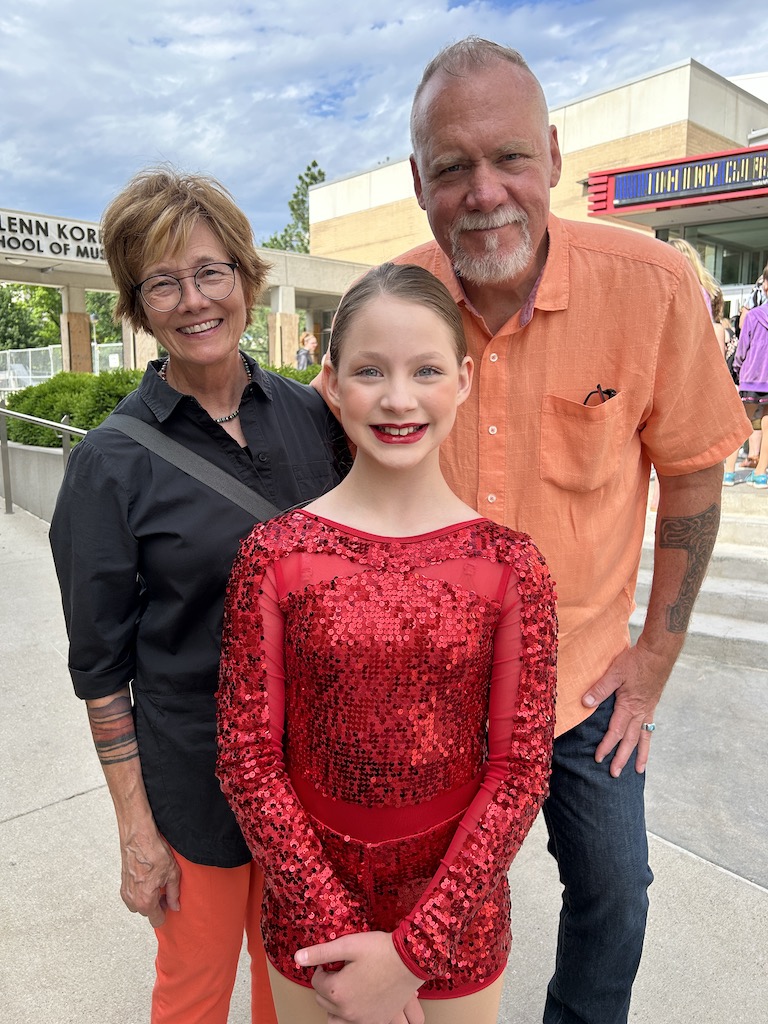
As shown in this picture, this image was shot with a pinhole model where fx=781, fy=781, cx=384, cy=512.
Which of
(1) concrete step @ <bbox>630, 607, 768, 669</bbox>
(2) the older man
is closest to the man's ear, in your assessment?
(2) the older man

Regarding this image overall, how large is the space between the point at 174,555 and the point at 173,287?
599mm

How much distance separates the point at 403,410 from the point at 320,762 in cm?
67

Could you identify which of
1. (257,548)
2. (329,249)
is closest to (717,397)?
(257,548)

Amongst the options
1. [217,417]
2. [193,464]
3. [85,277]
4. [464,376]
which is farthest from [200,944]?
[85,277]

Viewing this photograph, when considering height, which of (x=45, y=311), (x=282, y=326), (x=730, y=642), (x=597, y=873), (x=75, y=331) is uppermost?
(x=45, y=311)

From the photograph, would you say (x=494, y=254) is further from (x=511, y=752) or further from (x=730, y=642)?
(x=730, y=642)

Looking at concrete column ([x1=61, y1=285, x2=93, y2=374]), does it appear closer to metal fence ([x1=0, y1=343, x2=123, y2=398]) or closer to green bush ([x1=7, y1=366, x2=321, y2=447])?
metal fence ([x1=0, y1=343, x2=123, y2=398])

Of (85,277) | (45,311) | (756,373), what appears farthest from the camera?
(45,311)

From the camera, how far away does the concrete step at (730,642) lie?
462cm

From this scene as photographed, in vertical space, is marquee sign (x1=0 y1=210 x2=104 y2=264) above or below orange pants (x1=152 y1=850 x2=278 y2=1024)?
above

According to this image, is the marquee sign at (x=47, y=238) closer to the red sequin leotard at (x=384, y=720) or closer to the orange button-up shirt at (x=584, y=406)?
the orange button-up shirt at (x=584, y=406)

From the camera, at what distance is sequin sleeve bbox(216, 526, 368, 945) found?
1354mm

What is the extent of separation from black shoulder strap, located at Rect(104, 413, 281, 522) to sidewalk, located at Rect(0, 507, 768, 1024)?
5.47ft

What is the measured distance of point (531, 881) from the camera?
2.90m
